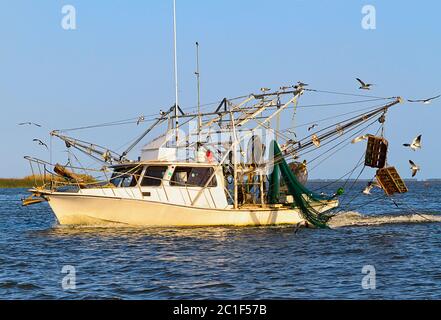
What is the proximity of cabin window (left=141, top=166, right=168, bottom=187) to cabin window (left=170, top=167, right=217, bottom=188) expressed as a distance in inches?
20.8

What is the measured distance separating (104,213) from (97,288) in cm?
1125

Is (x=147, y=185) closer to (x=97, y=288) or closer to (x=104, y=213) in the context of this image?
(x=104, y=213)

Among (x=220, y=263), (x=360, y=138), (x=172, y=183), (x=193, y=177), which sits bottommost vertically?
(x=220, y=263)

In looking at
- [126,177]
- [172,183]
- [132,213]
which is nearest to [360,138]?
[172,183]

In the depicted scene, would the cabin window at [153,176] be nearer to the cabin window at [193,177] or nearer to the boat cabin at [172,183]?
the boat cabin at [172,183]

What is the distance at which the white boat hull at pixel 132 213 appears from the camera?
1113 inches

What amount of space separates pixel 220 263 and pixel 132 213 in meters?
8.29

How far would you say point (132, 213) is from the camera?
94.1ft

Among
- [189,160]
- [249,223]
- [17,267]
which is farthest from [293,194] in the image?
[17,267]

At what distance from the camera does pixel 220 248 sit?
24.5 m

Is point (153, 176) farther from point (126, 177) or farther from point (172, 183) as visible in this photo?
point (126, 177)

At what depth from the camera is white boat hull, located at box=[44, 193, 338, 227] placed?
28.3 meters

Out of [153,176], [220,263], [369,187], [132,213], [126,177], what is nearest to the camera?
[220,263]
